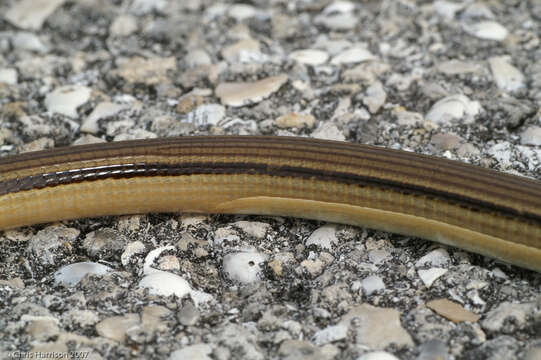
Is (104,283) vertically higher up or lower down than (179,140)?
lower down

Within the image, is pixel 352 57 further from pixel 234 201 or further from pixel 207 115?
pixel 234 201

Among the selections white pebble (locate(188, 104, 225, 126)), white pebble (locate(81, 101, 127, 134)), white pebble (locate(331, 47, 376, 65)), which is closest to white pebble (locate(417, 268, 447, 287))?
white pebble (locate(188, 104, 225, 126))

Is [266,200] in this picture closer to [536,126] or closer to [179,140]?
[179,140]

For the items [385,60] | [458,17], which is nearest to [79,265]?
[385,60]

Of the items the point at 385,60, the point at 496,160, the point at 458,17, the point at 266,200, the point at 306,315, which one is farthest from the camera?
the point at 458,17

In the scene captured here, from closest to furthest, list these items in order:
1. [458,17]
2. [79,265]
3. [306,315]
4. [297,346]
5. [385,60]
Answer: [297,346]
[306,315]
[79,265]
[385,60]
[458,17]

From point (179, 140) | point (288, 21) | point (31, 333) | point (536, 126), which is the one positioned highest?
point (288, 21)
